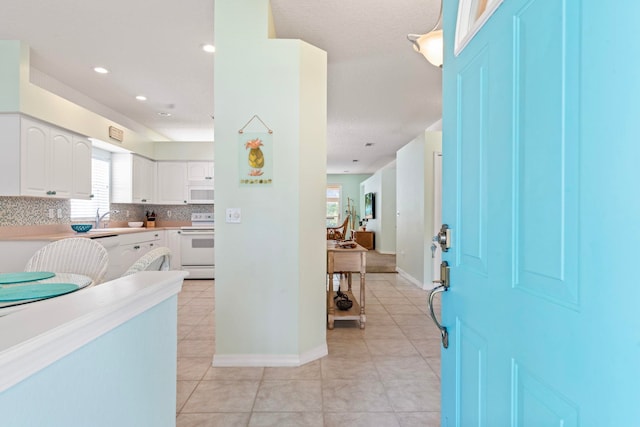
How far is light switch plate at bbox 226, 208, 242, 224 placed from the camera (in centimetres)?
249

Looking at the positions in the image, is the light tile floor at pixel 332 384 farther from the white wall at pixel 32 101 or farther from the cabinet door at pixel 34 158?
the white wall at pixel 32 101

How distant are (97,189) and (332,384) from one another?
4515 millimetres

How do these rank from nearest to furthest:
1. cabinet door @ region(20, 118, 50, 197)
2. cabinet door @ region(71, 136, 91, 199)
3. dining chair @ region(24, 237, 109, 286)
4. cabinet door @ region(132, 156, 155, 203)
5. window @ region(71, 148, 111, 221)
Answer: dining chair @ region(24, 237, 109, 286)
cabinet door @ region(20, 118, 50, 197)
cabinet door @ region(71, 136, 91, 199)
window @ region(71, 148, 111, 221)
cabinet door @ region(132, 156, 155, 203)

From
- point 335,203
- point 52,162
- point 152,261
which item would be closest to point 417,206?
point 152,261

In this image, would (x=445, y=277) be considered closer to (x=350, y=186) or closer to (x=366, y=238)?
(x=366, y=238)

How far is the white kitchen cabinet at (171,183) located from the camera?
5750 mm

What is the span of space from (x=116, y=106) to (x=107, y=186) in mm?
1227

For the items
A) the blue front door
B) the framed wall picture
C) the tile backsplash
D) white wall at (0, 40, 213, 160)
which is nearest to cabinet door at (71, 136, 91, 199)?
white wall at (0, 40, 213, 160)

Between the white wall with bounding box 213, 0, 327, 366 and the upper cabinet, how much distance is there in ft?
7.21

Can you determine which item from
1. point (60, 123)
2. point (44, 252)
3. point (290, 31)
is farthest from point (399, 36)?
point (60, 123)

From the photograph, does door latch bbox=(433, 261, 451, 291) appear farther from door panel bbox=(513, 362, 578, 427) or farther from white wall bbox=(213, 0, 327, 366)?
white wall bbox=(213, 0, 327, 366)

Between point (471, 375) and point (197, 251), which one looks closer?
point (471, 375)

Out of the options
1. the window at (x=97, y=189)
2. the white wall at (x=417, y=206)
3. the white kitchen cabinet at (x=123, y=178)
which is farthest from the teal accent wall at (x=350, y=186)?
the window at (x=97, y=189)

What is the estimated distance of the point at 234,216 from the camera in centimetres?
249
